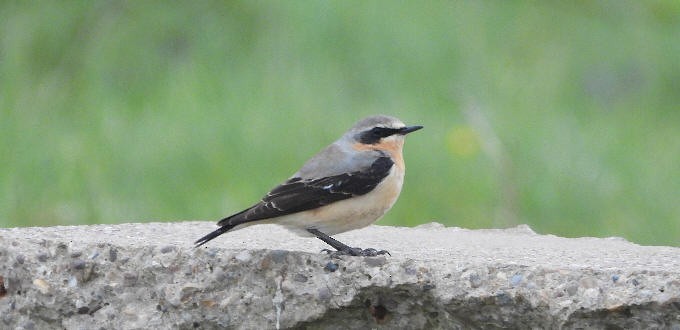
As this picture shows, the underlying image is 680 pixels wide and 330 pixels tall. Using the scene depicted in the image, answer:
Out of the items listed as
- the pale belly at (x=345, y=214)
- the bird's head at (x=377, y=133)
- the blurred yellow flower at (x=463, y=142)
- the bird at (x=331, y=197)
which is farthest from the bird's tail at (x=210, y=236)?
the blurred yellow flower at (x=463, y=142)

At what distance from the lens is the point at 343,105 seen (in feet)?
35.9

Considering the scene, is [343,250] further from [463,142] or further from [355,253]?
[463,142]

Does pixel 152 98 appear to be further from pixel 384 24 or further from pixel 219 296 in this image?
pixel 219 296

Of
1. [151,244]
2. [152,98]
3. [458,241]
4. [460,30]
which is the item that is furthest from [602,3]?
[151,244]

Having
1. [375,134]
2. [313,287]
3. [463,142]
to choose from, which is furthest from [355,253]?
[463,142]

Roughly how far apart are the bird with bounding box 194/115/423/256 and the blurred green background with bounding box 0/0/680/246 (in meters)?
3.24

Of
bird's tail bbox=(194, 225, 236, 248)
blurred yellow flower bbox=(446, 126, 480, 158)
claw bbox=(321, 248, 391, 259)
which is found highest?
blurred yellow flower bbox=(446, 126, 480, 158)

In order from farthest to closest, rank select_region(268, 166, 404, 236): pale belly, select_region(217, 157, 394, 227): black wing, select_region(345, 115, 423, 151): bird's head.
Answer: select_region(345, 115, 423, 151): bird's head
select_region(268, 166, 404, 236): pale belly
select_region(217, 157, 394, 227): black wing

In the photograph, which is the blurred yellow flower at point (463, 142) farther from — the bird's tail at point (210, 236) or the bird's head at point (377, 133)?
the bird's tail at point (210, 236)

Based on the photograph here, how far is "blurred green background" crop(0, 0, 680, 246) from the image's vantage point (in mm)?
9859

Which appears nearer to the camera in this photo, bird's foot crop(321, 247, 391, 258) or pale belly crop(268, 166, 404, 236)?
bird's foot crop(321, 247, 391, 258)

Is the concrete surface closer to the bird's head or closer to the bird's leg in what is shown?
the bird's leg

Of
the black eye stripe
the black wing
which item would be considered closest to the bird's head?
the black eye stripe

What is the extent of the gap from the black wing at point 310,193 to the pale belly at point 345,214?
0.03 metres
